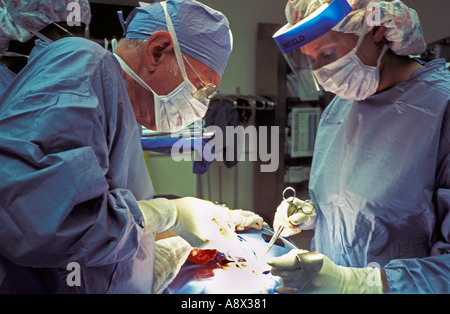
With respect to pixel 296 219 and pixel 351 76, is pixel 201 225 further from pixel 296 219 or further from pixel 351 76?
pixel 351 76

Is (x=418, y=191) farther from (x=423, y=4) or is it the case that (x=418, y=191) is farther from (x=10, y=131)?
(x=10, y=131)

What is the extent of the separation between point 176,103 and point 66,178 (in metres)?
0.73

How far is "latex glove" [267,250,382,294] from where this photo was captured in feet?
3.85

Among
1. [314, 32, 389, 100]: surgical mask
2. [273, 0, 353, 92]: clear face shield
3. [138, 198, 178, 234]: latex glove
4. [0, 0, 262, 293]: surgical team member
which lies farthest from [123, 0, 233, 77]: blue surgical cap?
[138, 198, 178, 234]: latex glove

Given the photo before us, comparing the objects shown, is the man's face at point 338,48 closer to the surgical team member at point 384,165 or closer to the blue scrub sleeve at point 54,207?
the surgical team member at point 384,165

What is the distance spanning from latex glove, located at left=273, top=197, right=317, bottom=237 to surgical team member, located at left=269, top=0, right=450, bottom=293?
0.02m

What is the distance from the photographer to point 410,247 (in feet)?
4.69

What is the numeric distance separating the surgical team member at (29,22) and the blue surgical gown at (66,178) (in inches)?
36.8

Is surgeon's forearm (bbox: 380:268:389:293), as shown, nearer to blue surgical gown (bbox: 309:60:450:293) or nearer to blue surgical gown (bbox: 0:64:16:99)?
blue surgical gown (bbox: 309:60:450:293)

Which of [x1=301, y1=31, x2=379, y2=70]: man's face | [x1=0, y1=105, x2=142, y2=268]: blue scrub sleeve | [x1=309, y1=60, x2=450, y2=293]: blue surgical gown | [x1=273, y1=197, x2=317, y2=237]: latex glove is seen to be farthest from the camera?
[x1=273, y1=197, x2=317, y2=237]: latex glove

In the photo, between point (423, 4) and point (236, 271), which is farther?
point (423, 4)

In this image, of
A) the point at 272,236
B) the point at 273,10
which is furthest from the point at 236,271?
the point at 273,10

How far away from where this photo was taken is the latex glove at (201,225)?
4.58 feet
